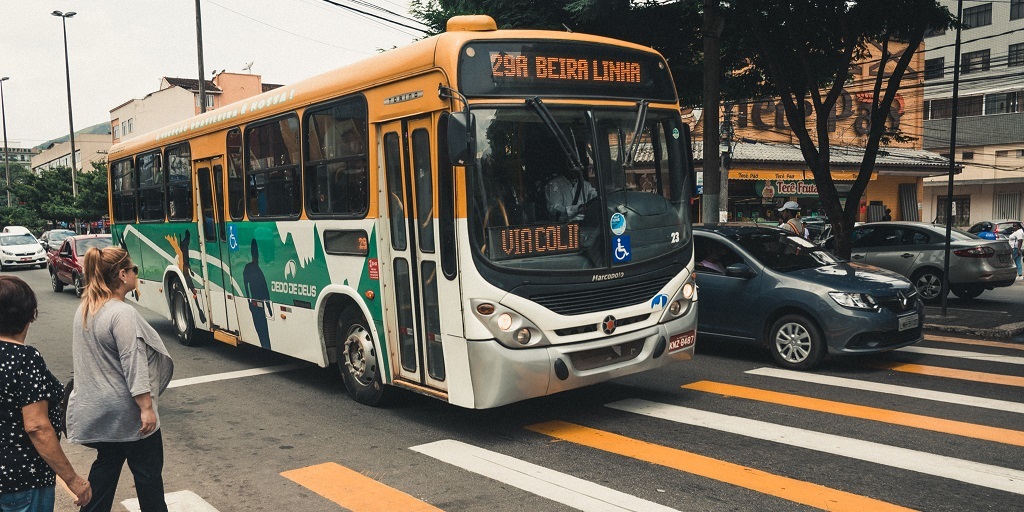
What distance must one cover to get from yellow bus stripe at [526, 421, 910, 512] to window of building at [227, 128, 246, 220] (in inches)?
183

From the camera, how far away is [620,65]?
6777mm

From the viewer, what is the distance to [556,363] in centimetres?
616

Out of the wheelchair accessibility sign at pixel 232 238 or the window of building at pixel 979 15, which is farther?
the window of building at pixel 979 15

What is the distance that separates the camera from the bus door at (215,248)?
9.88m

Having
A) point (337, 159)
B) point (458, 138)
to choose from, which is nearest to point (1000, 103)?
point (337, 159)

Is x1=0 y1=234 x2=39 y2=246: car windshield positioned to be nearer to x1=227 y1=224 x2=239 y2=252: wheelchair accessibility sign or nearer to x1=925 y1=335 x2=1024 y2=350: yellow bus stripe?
x1=227 y1=224 x2=239 y2=252: wheelchair accessibility sign

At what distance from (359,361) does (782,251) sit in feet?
17.0

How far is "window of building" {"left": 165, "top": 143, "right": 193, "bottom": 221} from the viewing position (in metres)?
10.7

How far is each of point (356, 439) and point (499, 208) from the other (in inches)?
88.5

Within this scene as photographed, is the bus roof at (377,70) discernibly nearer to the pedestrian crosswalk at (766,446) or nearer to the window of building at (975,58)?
the pedestrian crosswalk at (766,446)

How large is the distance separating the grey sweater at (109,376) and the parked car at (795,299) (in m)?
6.89

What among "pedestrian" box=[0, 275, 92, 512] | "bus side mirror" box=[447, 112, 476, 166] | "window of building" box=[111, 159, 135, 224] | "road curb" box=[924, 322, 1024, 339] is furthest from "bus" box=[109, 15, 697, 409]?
"road curb" box=[924, 322, 1024, 339]

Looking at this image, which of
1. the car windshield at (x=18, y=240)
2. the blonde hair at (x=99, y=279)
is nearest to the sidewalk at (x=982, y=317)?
the blonde hair at (x=99, y=279)

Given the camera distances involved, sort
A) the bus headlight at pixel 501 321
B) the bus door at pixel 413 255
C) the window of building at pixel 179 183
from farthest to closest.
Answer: the window of building at pixel 179 183, the bus door at pixel 413 255, the bus headlight at pixel 501 321
